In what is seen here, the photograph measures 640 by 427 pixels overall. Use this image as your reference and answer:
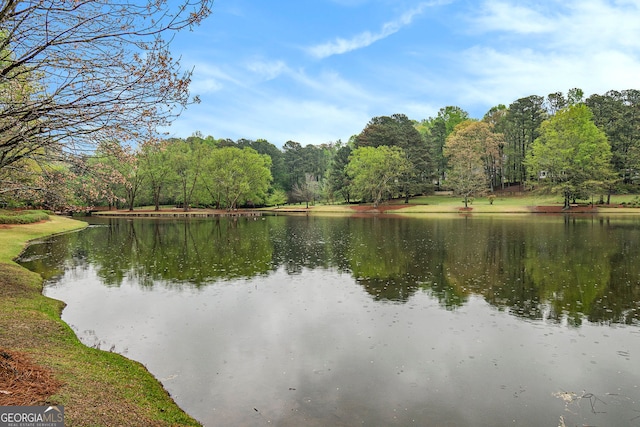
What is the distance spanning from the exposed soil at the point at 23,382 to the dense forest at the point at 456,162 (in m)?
57.8

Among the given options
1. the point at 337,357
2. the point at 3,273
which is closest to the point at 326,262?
the point at 337,357

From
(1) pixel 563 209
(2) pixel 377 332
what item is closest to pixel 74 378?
(2) pixel 377 332

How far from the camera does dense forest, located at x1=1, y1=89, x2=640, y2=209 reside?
65000 mm

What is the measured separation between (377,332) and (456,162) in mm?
73300

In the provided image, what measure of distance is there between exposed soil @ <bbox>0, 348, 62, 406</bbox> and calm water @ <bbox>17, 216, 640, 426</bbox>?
2287 millimetres

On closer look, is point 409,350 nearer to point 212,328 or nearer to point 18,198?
point 212,328

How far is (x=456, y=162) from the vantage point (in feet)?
258

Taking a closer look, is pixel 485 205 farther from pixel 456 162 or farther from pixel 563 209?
pixel 563 209

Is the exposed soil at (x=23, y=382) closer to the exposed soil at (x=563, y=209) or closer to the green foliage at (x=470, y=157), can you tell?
the exposed soil at (x=563, y=209)

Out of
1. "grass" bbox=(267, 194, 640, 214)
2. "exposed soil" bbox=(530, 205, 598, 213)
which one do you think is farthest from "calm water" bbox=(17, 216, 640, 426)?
"grass" bbox=(267, 194, 640, 214)

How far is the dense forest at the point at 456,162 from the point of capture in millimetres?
65000

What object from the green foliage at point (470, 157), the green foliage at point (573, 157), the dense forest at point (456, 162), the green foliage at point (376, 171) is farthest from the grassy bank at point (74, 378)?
the green foliage at point (376, 171)

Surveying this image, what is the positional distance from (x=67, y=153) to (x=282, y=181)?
10580cm

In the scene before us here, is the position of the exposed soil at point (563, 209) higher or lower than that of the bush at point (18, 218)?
lower
